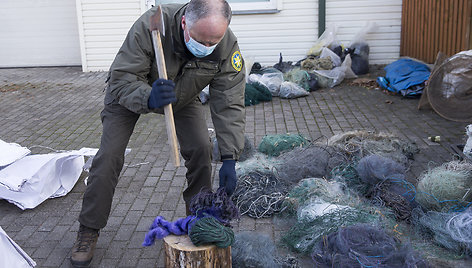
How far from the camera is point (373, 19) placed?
410 inches

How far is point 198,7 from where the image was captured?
3100mm

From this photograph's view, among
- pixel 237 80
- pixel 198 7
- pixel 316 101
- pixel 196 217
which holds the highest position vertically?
pixel 198 7

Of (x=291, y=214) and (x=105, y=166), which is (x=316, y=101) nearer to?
(x=291, y=214)

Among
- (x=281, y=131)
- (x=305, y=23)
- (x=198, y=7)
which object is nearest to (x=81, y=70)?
(x=305, y=23)

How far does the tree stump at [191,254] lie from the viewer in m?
2.99

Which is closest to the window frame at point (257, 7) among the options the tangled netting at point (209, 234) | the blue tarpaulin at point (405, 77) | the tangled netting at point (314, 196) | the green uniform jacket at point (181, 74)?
the blue tarpaulin at point (405, 77)

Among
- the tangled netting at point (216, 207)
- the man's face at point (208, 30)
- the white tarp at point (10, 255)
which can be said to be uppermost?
the man's face at point (208, 30)

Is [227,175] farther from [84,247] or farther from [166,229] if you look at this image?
[84,247]

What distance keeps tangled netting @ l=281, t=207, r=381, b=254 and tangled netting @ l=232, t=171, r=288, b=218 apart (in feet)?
1.40

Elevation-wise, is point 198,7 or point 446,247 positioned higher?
point 198,7

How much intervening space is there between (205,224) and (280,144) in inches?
104

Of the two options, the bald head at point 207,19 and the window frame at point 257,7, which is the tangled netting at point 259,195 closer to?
the bald head at point 207,19

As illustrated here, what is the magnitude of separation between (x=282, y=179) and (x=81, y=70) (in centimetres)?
796

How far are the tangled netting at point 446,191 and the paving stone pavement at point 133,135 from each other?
3.27 feet
